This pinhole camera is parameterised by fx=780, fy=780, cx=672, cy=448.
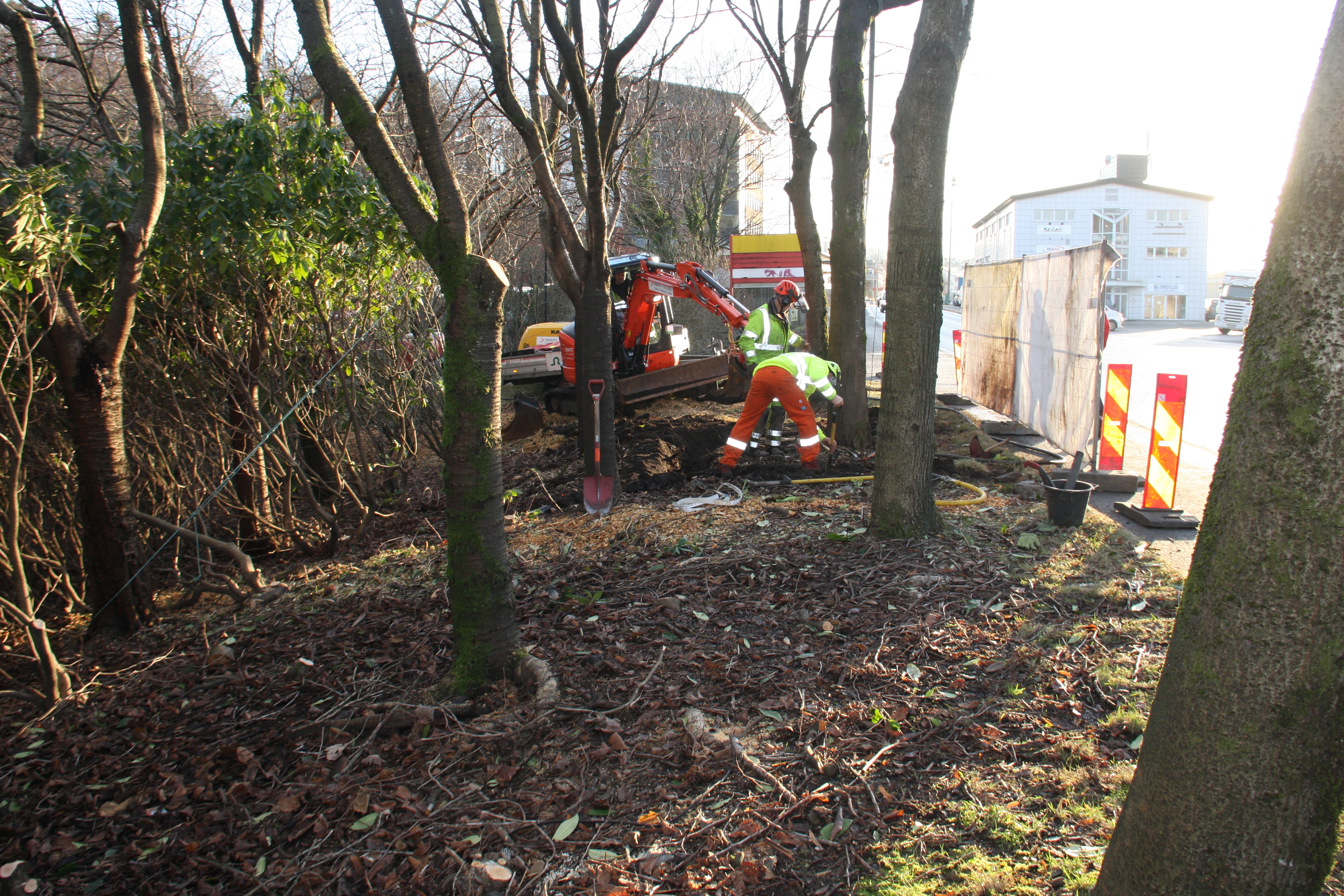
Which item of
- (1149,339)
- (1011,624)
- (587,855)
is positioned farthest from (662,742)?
(1149,339)

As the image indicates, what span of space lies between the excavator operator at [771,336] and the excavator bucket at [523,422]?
3.12m

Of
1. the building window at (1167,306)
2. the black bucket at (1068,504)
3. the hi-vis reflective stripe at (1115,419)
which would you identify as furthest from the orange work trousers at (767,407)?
the building window at (1167,306)

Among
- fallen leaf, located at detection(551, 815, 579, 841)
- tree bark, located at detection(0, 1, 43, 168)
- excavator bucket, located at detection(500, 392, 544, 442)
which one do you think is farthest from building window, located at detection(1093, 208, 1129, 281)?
fallen leaf, located at detection(551, 815, 579, 841)

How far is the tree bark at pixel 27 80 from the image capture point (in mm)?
4734

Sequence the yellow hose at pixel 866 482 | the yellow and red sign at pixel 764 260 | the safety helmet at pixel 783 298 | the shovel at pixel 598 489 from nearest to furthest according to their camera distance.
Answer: the yellow hose at pixel 866 482, the shovel at pixel 598 489, the safety helmet at pixel 783 298, the yellow and red sign at pixel 764 260

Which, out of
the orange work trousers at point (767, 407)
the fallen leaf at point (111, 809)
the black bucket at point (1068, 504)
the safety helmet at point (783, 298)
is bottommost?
the fallen leaf at point (111, 809)

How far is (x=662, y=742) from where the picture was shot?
3309 millimetres

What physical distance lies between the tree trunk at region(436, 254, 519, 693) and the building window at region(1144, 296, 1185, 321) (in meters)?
60.6

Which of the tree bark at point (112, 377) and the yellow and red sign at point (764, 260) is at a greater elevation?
the yellow and red sign at point (764, 260)

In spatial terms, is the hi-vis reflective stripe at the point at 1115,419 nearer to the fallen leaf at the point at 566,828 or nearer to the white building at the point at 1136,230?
the fallen leaf at the point at 566,828

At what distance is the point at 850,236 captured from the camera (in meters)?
9.23

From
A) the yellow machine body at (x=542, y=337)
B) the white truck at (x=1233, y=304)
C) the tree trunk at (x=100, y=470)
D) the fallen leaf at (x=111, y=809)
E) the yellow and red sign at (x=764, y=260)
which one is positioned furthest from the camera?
the white truck at (x=1233, y=304)

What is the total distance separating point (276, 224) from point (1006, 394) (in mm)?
10364

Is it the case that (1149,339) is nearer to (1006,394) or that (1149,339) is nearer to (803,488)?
(1006,394)
